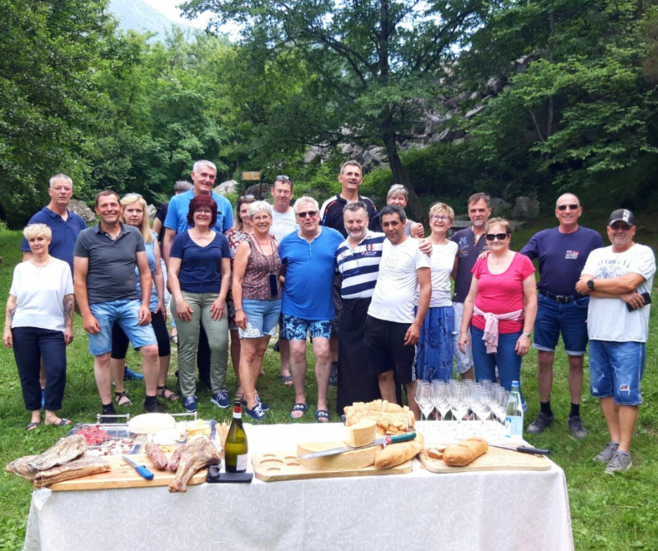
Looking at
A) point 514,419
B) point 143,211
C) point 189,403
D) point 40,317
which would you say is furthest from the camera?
point 143,211

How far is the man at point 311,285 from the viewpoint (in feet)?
16.5

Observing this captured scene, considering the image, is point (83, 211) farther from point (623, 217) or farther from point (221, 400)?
point (623, 217)

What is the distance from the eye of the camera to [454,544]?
2533 mm

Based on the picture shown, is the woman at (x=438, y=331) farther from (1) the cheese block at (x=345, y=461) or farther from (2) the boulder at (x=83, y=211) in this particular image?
(2) the boulder at (x=83, y=211)

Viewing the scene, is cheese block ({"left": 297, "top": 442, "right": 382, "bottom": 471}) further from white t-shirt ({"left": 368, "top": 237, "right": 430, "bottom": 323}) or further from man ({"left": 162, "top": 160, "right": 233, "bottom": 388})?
man ({"left": 162, "top": 160, "right": 233, "bottom": 388})

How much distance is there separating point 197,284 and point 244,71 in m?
15.5

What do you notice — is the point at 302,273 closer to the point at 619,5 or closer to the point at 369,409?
the point at 369,409

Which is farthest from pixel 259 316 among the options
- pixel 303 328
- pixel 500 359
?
pixel 500 359

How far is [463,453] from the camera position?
2543 millimetres

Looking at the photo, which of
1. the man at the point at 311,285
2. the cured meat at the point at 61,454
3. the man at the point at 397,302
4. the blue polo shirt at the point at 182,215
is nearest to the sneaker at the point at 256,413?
the man at the point at 311,285

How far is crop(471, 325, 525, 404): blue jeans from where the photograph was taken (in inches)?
180

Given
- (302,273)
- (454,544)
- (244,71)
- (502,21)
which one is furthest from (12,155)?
(454,544)

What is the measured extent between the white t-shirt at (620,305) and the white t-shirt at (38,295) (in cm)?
435

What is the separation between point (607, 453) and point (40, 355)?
4.80 metres
